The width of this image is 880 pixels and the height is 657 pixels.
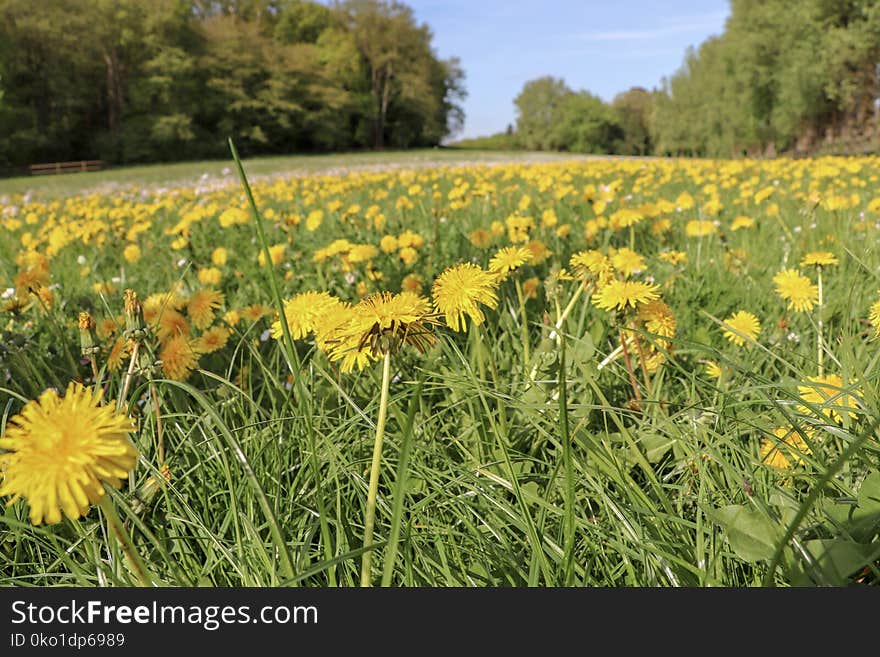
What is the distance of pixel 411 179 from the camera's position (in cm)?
623

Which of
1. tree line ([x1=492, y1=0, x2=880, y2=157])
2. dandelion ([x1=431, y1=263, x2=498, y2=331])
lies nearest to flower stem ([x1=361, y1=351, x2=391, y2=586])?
dandelion ([x1=431, y1=263, x2=498, y2=331])

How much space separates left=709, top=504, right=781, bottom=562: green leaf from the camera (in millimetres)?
789

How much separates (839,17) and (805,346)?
2499 cm

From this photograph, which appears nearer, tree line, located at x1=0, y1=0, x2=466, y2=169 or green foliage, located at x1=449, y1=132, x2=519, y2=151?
tree line, located at x1=0, y1=0, x2=466, y2=169

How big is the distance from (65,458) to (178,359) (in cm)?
74

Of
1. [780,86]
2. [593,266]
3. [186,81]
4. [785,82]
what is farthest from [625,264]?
[186,81]

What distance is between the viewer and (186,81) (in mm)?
33188

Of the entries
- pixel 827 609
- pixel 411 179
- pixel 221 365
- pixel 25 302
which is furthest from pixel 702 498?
pixel 411 179

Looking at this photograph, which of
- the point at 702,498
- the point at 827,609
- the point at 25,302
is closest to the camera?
the point at 827,609

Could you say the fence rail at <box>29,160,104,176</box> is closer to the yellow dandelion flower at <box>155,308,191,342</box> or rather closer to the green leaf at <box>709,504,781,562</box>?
the yellow dandelion flower at <box>155,308,191,342</box>

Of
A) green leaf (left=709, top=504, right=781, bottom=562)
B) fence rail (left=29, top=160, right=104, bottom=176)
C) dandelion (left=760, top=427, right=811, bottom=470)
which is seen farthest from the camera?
fence rail (left=29, top=160, right=104, bottom=176)

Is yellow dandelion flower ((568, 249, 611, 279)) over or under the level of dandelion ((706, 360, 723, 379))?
over

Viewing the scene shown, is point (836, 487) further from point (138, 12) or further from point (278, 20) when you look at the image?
point (278, 20)

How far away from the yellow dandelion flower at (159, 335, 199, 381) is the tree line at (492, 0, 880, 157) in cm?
1214
